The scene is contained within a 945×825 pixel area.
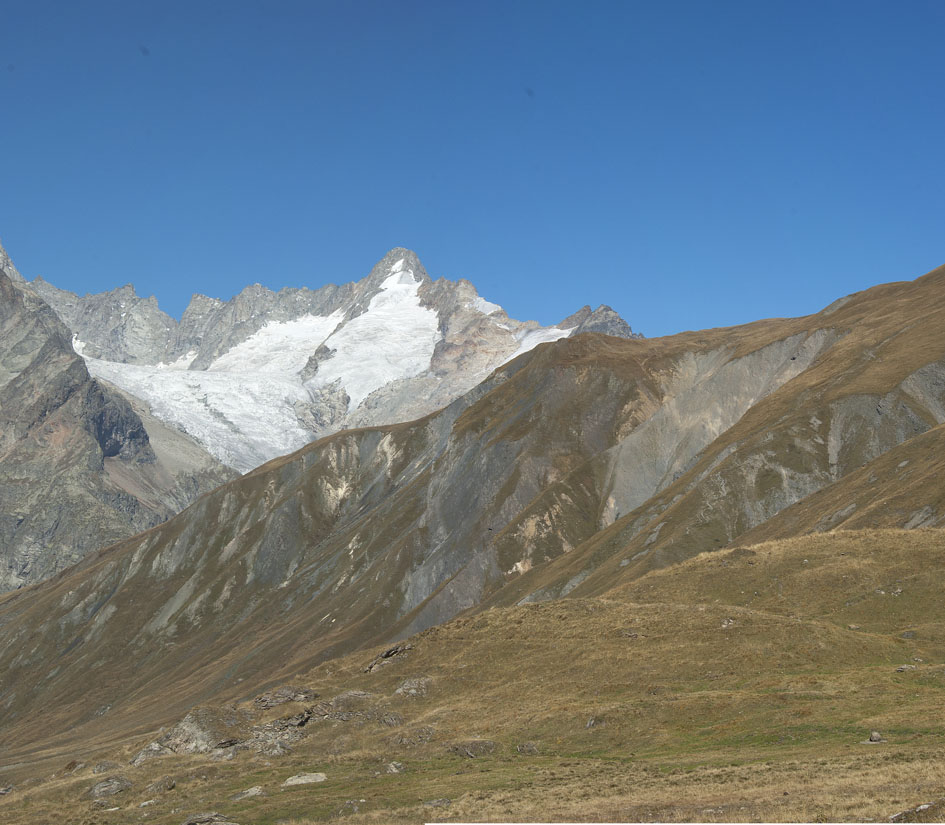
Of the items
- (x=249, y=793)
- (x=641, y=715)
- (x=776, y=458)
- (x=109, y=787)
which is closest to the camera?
(x=249, y=793)

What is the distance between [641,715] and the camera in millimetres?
51344

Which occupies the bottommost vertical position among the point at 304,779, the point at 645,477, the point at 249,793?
the point at 304,779

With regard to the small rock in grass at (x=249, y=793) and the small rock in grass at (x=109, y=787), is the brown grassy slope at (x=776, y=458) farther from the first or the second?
the small rock in grass at (x=249, y=793)

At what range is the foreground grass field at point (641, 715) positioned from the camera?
37031 mm

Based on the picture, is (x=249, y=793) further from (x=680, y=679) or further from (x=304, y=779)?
(x=680, y=679)

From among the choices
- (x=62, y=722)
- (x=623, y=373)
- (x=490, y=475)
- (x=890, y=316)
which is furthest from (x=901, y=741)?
(x=62, y=722)

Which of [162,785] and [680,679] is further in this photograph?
[680,679]

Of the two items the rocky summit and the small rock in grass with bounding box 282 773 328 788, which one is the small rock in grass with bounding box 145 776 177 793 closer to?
the rocky summit

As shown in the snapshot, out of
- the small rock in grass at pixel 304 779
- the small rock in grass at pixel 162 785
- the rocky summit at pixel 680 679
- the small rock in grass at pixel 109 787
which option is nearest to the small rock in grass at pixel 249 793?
the rocky summit at pixel 680 679

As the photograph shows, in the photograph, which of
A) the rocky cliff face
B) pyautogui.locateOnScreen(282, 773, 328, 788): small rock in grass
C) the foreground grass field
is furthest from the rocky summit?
the rocky cliff face

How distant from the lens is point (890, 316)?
510 ft

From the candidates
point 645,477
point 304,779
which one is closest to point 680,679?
point 304,779

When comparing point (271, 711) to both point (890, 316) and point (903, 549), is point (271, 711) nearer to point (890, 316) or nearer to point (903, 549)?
point (903, 549)

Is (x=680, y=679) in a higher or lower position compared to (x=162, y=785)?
lower
